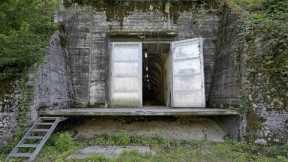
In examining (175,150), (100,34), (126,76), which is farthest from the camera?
(100,34)

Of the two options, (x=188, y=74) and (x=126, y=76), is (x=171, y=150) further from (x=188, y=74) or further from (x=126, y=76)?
(x=126, y=76)

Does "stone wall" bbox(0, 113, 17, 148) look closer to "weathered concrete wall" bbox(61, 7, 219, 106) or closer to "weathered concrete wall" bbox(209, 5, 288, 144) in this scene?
"weathered concrete wall" bbox(61, 7, 219, 106)

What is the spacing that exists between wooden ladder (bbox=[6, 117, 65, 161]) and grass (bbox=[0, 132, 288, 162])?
0.59 ft

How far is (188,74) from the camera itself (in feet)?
24.5

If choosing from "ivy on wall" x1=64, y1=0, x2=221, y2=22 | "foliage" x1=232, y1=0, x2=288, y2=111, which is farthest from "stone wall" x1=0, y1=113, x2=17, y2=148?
"foliage" x1=232, y1=0, x2=288, y2=111

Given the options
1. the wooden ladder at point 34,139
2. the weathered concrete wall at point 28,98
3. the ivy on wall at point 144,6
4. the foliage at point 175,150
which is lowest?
the foliage at point 175,150

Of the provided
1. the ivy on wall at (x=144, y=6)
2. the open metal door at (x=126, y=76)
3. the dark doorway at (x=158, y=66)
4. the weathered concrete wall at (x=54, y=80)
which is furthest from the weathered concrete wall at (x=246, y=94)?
the weathered concrete wall at (x=54, y=80)

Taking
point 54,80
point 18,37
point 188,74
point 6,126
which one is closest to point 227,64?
point 188,74

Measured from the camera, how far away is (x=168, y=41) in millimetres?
8141

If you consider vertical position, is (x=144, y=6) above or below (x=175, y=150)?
above

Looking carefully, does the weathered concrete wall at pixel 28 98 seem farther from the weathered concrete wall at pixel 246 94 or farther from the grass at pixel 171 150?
the weathered concrete wall at pixel 246 94

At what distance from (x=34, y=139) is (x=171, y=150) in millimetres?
2821

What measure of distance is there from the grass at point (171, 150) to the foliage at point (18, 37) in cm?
177

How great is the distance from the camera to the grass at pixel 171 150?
473cm
